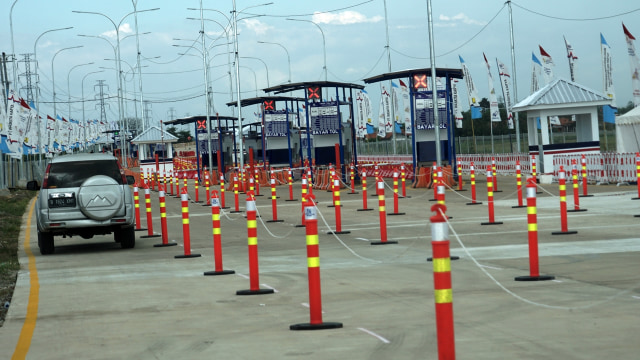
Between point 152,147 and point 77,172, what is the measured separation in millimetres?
66384

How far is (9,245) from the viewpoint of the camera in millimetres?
22641

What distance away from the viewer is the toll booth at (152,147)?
76.0m

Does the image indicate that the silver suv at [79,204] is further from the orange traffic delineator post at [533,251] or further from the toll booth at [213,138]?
the toll booth at [213,138]

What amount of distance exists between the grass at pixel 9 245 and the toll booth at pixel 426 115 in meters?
15.9

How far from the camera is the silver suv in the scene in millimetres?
18469

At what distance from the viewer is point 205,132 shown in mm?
66938

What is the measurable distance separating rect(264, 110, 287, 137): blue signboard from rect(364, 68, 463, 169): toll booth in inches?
585

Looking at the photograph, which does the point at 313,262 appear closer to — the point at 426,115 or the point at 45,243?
the point at 45,243

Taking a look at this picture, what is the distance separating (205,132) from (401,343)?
59824 mm

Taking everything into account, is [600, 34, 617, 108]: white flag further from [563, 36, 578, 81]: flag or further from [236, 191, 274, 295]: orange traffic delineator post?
[236, 191, 274, 295]: orange traffic delineator post

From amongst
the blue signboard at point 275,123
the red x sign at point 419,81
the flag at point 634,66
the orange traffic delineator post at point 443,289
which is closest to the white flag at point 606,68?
the flag at point 634,66

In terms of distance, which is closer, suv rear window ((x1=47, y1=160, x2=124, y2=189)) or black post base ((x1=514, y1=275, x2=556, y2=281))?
black post base ((x1=514, y1=275, x2=556, y2=281))

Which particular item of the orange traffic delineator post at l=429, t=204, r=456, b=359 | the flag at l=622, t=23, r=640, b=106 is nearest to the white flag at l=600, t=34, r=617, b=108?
the flag at l=622, t=23, r=640, b=106

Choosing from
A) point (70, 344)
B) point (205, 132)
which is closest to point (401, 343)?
point (70, 344)
